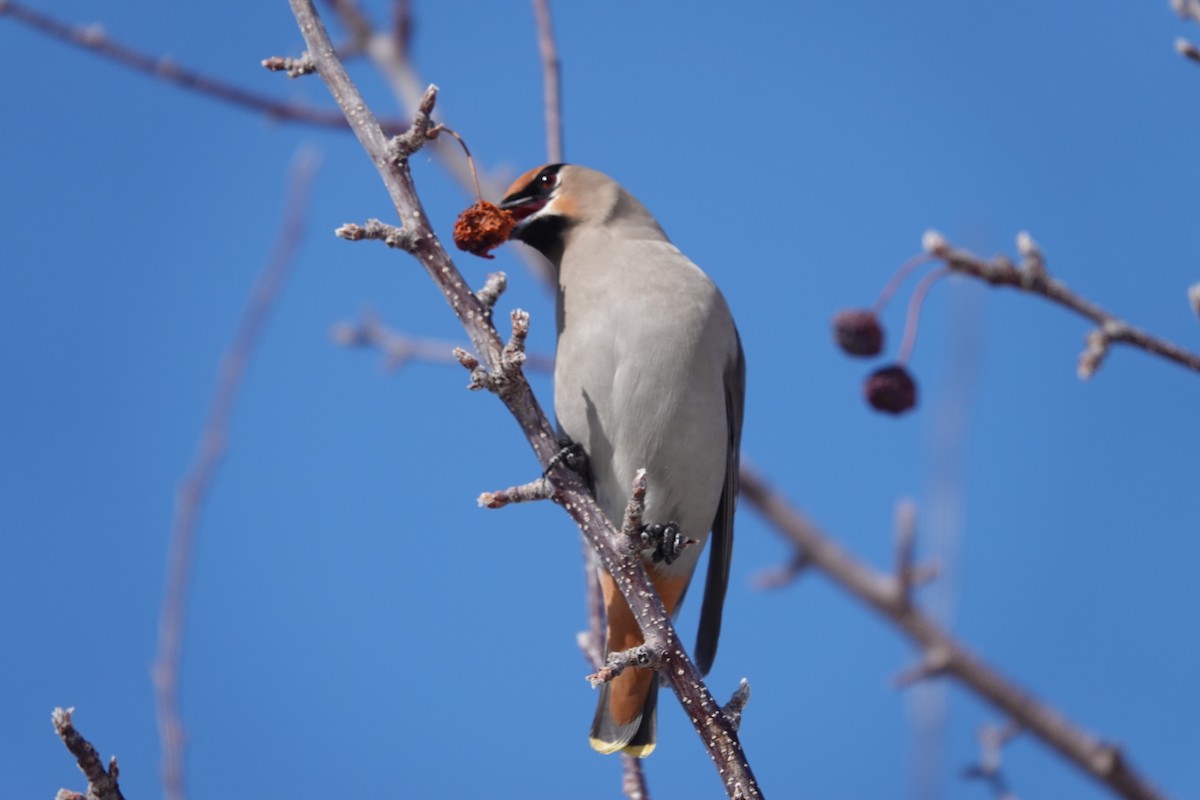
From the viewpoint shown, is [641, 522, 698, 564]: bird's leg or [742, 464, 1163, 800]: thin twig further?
[641, 522, 698, 564]: bird's leg

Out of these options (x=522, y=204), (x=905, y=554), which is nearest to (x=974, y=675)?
(x=905, y=554)

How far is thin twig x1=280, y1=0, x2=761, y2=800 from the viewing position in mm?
2861

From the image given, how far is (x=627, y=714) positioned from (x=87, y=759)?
7.30 feet

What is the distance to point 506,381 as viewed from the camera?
287 centimetres

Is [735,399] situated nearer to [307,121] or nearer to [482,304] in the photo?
[482,304]

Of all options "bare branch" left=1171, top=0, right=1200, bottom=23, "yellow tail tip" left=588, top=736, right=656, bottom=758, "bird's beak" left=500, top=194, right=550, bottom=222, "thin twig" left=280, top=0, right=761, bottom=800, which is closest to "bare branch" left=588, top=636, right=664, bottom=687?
"thin twig" left=280, top=0, right=761, bottom=800

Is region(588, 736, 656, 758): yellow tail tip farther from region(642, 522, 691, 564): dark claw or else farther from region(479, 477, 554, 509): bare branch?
region(479, 477, 554, 509): bare branch

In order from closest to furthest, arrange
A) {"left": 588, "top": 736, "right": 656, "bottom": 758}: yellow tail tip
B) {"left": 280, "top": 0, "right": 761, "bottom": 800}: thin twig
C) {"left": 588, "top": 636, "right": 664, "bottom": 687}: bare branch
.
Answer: {"left": 588, "top": 636, "right": 664, "bottom": 687}: bare branch → {"left": 280, "top": 0, "right": 761, "bottom": 800}: thin twig → {"left": 588, "top": 736, "right": 656, "bottom": 758}: yellow tail tip

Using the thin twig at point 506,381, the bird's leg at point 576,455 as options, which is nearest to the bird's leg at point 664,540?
the bird's leg at point 576,455

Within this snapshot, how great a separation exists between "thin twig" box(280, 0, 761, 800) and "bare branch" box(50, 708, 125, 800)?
113 centimetres

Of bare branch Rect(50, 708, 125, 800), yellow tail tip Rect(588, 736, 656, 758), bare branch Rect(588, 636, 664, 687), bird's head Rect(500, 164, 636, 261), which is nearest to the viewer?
bare branch Rect(50, 708, 125, 800)

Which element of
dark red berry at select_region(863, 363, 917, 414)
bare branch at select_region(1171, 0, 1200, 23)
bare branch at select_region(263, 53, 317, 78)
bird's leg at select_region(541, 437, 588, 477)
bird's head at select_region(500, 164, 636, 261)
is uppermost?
bird's head at select_region(500, 164, 636, 261)

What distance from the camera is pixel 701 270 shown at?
4414 millimetres

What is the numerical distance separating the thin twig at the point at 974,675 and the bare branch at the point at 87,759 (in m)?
1.96
